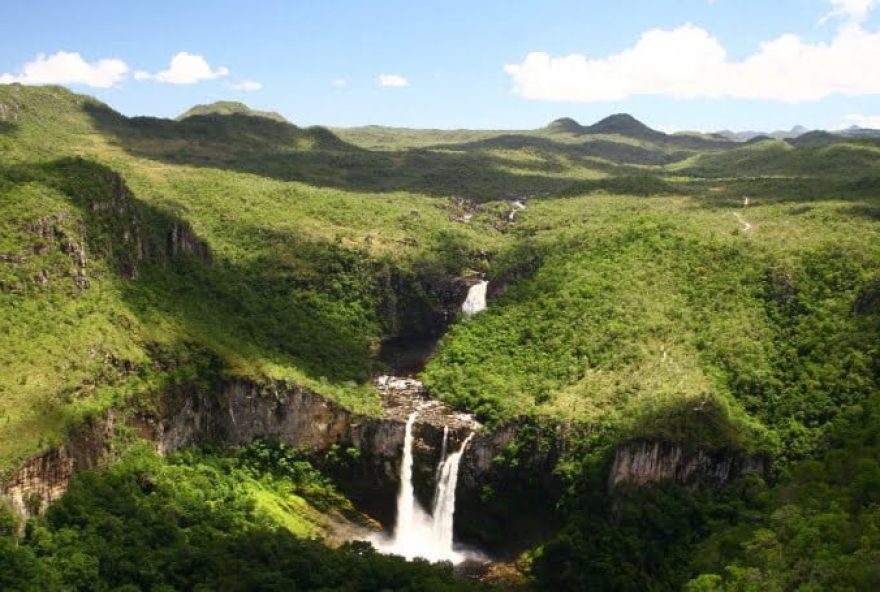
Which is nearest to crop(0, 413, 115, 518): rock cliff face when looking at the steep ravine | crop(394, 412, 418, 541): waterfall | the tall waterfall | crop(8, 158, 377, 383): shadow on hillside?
the steep ravine

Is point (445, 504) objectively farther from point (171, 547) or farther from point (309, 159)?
point (309, 159)

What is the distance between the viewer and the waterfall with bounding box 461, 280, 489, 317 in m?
89.6

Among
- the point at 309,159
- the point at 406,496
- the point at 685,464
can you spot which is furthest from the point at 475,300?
the point at 309,159

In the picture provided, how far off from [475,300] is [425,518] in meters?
33.8

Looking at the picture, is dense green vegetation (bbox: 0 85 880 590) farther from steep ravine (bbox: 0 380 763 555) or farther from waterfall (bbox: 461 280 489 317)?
waterfall (bbox: 461 280 489 317)

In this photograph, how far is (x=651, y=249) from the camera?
79062 mm

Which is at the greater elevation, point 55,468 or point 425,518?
point 55,468

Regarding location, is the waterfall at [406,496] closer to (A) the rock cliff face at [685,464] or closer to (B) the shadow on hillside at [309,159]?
(A) the rock cliff face at [685,464]

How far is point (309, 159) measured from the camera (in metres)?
160

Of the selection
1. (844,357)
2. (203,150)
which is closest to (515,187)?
(203,150)

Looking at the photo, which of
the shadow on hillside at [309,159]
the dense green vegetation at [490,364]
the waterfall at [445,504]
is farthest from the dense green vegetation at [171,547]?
the shadow on hillside at [309,159]

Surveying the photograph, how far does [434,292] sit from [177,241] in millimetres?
30278

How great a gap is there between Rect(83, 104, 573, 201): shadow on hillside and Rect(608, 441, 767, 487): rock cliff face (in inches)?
3625

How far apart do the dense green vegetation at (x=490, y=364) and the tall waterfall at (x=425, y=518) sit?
8.92 ft
